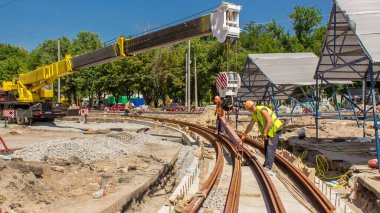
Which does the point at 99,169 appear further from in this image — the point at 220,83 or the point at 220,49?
the point at 220,49

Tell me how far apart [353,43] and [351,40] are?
17cm

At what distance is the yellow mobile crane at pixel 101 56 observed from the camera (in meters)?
10.4

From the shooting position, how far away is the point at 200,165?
9672mm

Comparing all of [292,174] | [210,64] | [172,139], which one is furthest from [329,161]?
[210,64]

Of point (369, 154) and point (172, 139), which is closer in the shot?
point (369, 154)

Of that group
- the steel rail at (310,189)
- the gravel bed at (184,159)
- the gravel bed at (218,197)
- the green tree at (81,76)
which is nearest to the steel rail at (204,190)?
the gravel bed at (218,197)

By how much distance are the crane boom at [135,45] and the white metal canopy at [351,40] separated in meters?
2.93

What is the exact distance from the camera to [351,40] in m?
11.8

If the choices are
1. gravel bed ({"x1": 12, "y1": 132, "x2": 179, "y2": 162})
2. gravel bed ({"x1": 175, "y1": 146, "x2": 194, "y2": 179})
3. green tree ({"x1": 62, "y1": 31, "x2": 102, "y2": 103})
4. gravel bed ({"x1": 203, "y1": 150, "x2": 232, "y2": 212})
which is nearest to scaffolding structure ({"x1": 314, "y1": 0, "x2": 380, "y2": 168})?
gravel bed ({"x1": 203, "y1": 150, "x2": 232, "y2": 212})

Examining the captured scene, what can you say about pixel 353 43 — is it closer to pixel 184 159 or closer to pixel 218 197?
pixel 184 159

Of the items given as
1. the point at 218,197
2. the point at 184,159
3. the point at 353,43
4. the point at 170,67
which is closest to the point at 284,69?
the point at 353,43

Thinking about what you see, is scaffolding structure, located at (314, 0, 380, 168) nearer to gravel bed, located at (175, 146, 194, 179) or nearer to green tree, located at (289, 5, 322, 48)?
gravel bed, located at (175, 146, 194, 179)

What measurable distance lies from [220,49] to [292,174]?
49.6 metres

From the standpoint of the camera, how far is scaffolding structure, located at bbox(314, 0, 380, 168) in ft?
26.3
